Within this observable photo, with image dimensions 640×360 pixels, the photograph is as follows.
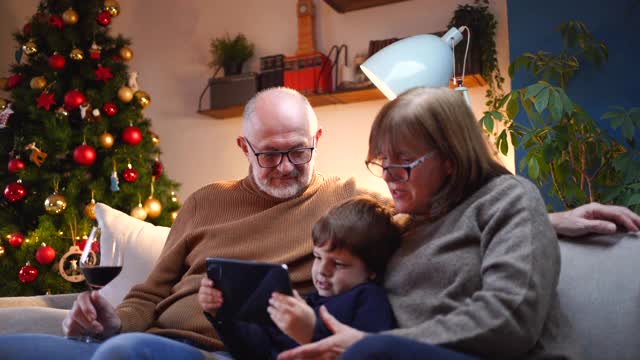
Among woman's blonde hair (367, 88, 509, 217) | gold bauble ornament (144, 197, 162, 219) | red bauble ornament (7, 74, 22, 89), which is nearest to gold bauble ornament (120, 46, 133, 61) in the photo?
red bauble ornament (7, 74, 22, 89)

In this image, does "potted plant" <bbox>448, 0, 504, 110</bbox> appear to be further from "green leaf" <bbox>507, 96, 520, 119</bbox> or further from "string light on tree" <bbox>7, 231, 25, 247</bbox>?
"string light on tree" <bbox>7, 231, 25, 247</bbox>

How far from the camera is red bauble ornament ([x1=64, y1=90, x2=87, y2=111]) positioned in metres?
3.68

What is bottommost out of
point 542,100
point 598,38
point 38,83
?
point 542,100

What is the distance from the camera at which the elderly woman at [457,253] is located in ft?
3.58

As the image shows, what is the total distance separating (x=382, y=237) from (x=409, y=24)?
2801 millimetres

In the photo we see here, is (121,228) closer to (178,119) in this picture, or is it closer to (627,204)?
(627,204)

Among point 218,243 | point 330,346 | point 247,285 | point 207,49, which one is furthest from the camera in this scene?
point 207,49

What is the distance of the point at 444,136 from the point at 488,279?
316 mm

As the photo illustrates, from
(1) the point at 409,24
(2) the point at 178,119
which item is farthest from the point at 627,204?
(2) the point at 178,119

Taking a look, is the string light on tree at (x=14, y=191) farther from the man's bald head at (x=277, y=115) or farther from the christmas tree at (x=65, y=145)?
the man's bald head at (x=277, y=115)

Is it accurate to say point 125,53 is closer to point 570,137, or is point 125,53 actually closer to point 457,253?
point 570,137

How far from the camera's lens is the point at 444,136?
4.33 ft

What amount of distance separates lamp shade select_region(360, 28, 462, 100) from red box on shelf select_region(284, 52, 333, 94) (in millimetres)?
2003

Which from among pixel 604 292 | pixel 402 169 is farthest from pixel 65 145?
pixel 604 292
